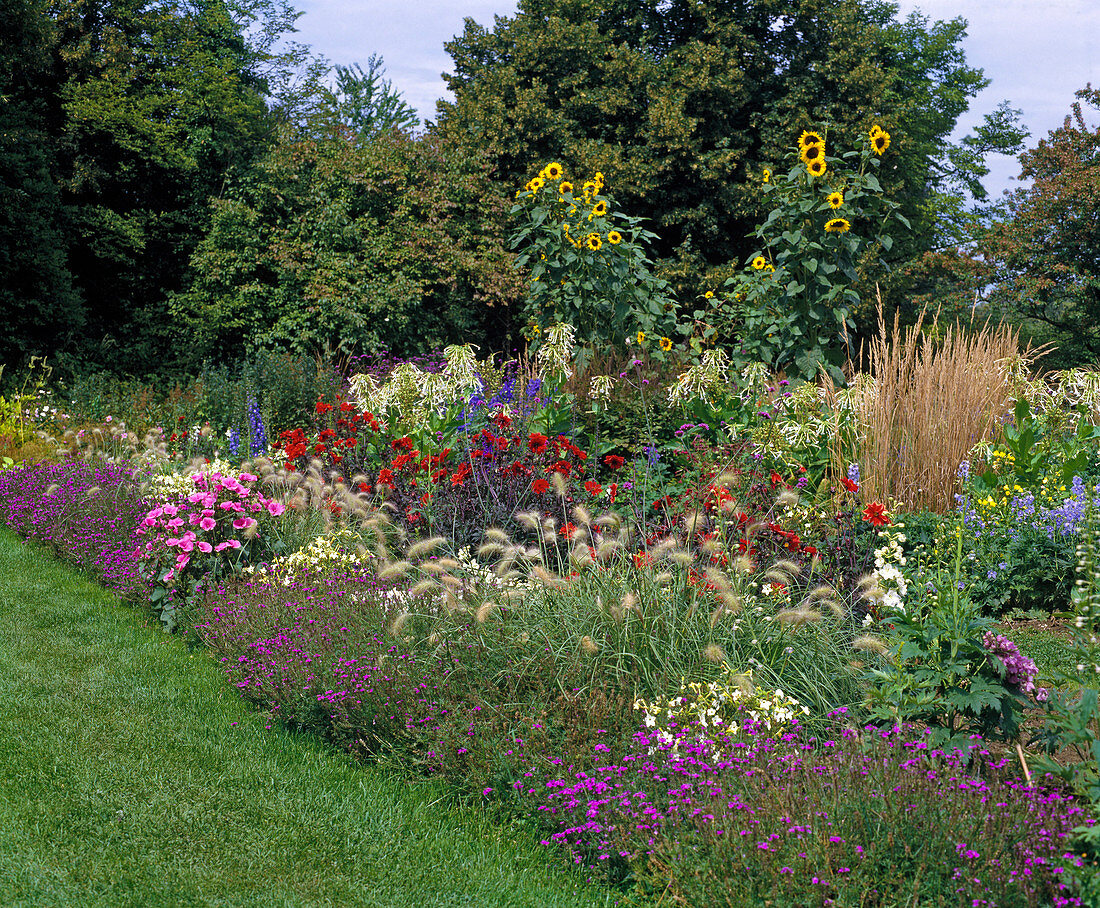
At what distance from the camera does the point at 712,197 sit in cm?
1922

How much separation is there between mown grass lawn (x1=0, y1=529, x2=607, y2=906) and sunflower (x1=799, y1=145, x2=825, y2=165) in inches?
224

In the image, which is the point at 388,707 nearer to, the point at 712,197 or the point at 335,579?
the point at 335,579

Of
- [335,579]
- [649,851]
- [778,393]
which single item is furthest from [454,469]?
[649,851]

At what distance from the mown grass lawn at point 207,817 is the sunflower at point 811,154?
18.7 ft

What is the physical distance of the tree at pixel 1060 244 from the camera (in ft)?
67.6

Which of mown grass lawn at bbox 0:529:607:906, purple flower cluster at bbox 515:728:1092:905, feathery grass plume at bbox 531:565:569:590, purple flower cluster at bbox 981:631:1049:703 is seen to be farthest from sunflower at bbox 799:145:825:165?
mown grass lawn at bbox 0:529:607:906

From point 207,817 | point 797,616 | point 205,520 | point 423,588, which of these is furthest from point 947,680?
point 205,520

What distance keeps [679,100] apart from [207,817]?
1703 cm

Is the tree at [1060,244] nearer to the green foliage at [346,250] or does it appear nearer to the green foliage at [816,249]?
the green foliage at [346,250]

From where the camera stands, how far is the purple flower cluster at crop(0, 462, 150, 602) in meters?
6.11

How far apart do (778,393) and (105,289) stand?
16.7m

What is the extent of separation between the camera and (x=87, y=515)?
6934 millimetres

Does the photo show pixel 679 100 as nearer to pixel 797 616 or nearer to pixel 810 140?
pixel 810 140

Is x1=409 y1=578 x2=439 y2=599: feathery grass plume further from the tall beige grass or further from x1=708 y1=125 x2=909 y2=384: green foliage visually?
x1=708 y1=125 x2=909 y2=384: green foliage
